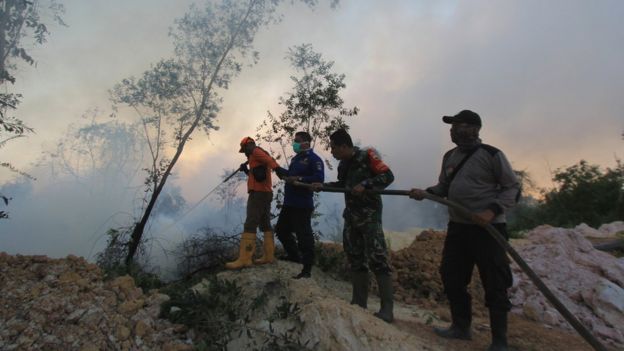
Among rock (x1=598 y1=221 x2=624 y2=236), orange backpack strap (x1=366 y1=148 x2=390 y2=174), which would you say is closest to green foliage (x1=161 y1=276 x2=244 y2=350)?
orange backpack strap (x1=366 y1=148 x2=390 y2=174)

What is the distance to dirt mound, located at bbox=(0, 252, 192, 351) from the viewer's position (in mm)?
3580

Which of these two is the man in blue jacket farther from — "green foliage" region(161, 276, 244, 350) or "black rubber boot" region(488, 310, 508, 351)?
"black rubber boot" region(488, 310, 508, 351)

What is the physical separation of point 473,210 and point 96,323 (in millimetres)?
3543

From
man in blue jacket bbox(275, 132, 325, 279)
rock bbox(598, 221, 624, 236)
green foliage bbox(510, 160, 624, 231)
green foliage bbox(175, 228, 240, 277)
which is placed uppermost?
green foliage bbox(510, 160, 624, 231)

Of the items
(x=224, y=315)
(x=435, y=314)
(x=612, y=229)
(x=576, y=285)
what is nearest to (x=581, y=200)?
(x=612, y=229)

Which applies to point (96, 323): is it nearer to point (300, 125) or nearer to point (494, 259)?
point (494, 259)

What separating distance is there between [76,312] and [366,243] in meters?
2.86

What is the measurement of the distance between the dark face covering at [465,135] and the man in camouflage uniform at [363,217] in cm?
69

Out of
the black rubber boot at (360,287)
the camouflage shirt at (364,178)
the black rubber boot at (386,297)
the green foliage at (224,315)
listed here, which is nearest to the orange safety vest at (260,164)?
the camouflage shirt at (364,178)

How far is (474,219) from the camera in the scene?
3166 mm

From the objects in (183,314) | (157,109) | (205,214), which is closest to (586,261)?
(183,314)

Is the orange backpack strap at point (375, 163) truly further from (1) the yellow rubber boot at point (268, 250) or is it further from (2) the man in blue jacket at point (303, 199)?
(1) the yellow rubber boot at point (268, 250)

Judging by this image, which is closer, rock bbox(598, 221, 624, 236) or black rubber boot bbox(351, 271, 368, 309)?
black rubber boot bbox(351, 271, 368, 309)

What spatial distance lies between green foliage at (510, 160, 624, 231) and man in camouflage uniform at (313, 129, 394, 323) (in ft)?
49.9
